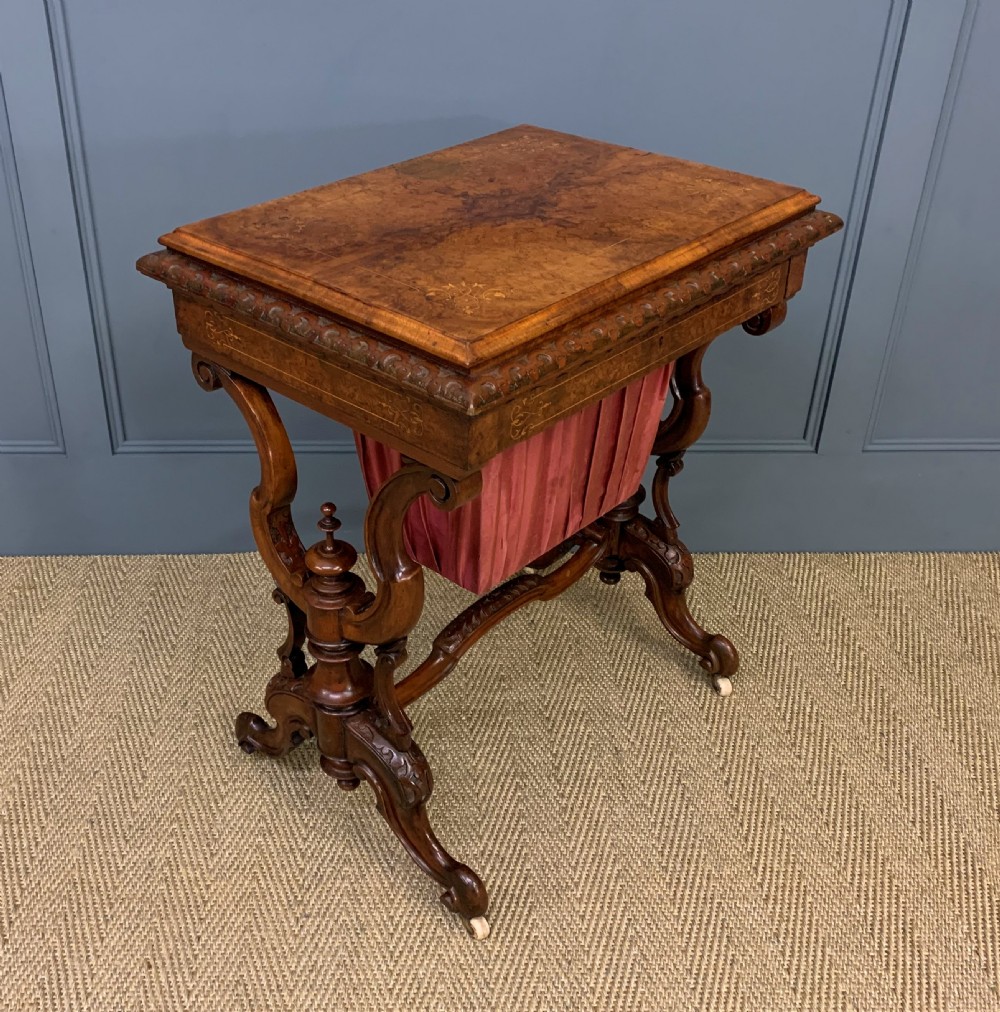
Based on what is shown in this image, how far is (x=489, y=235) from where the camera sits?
1.48 m

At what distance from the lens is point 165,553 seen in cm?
258

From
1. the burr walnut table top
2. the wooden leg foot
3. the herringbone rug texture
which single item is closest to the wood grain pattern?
the burr walnut table top

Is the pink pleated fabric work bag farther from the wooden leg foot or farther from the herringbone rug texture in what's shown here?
the herringbone rug texture

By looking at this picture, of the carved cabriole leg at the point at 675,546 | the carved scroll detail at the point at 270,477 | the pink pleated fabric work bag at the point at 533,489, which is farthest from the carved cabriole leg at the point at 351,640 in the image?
the carved cabriole leg at the point at 675,546

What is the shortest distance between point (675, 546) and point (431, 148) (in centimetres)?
91

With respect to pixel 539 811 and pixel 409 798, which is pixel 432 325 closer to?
pixel 409 798

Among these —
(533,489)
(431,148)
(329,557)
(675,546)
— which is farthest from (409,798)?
(431,148)

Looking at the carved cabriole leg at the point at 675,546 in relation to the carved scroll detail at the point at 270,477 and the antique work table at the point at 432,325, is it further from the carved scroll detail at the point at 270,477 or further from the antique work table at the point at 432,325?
the carved scroll detail at the point at 270,477

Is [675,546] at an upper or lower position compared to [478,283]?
lower

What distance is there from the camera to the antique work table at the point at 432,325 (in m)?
1.29

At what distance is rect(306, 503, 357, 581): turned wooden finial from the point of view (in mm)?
1590

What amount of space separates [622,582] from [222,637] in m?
0.90

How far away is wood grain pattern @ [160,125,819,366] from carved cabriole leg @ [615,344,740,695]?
1.28 feet

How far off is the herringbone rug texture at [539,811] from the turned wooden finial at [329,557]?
0.56m
